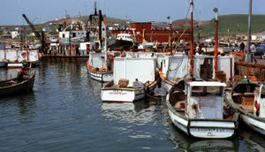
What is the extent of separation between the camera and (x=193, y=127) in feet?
61.4

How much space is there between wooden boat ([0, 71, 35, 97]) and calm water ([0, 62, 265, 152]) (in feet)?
1.92

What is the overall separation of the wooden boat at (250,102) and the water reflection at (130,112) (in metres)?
5.27

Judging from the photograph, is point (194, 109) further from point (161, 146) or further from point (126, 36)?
point (126, 36)

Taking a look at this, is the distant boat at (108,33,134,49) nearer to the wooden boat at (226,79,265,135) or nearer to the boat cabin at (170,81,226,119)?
the wooden boat at (226,79,265,135)

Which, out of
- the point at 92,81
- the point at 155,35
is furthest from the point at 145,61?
the point at 155,35

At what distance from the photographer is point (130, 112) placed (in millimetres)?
26719

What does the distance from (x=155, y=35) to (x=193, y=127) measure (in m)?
85.4

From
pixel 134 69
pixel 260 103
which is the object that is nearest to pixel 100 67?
pixel 134 69

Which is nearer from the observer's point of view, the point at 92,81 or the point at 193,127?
the point at 193,127

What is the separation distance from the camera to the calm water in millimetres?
18859

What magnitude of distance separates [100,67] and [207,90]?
30.0 m

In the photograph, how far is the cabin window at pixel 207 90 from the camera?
1931cm

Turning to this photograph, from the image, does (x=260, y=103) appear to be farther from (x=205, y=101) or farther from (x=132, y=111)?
(x=132, y=111)

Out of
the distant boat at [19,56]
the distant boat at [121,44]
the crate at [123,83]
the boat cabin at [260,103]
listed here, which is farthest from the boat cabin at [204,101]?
the distant boat at [121,44]
